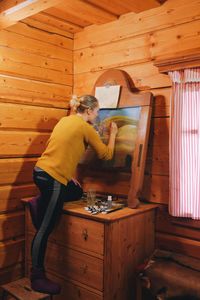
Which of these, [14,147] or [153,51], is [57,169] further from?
[153,51]

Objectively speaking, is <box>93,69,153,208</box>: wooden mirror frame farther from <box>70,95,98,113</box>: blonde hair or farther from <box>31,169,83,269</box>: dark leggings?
<box>31,169,83,269</box>: dark leggings

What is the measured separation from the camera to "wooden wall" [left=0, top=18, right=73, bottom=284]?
3004 millimetres

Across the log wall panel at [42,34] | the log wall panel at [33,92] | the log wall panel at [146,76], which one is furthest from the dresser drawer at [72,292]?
the log wall panel at [42,34]

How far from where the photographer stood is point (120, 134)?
116 inches

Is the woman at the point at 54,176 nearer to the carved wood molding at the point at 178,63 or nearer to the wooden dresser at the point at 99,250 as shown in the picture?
the wooden dresser at the point at 99,250

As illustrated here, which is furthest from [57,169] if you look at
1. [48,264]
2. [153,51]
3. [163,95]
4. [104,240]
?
[153,51]

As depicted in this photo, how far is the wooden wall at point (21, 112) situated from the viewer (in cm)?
300

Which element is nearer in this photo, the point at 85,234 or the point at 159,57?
the point at 85,234

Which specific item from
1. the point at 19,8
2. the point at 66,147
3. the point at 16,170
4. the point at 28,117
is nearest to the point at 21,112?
the point at 28,117

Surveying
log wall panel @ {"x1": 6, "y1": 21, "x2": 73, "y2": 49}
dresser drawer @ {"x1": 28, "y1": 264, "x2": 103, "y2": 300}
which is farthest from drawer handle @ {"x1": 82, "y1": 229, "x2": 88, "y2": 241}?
log wall panel @ {"x1": 6, "y1": 21, "x2": 73, "y2": 49}

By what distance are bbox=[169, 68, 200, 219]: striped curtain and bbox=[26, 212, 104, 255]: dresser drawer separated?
0.61 m

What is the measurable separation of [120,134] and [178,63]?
763 millimetres

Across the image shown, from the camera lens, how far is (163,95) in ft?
9.30

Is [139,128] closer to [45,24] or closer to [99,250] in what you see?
[99,250]
